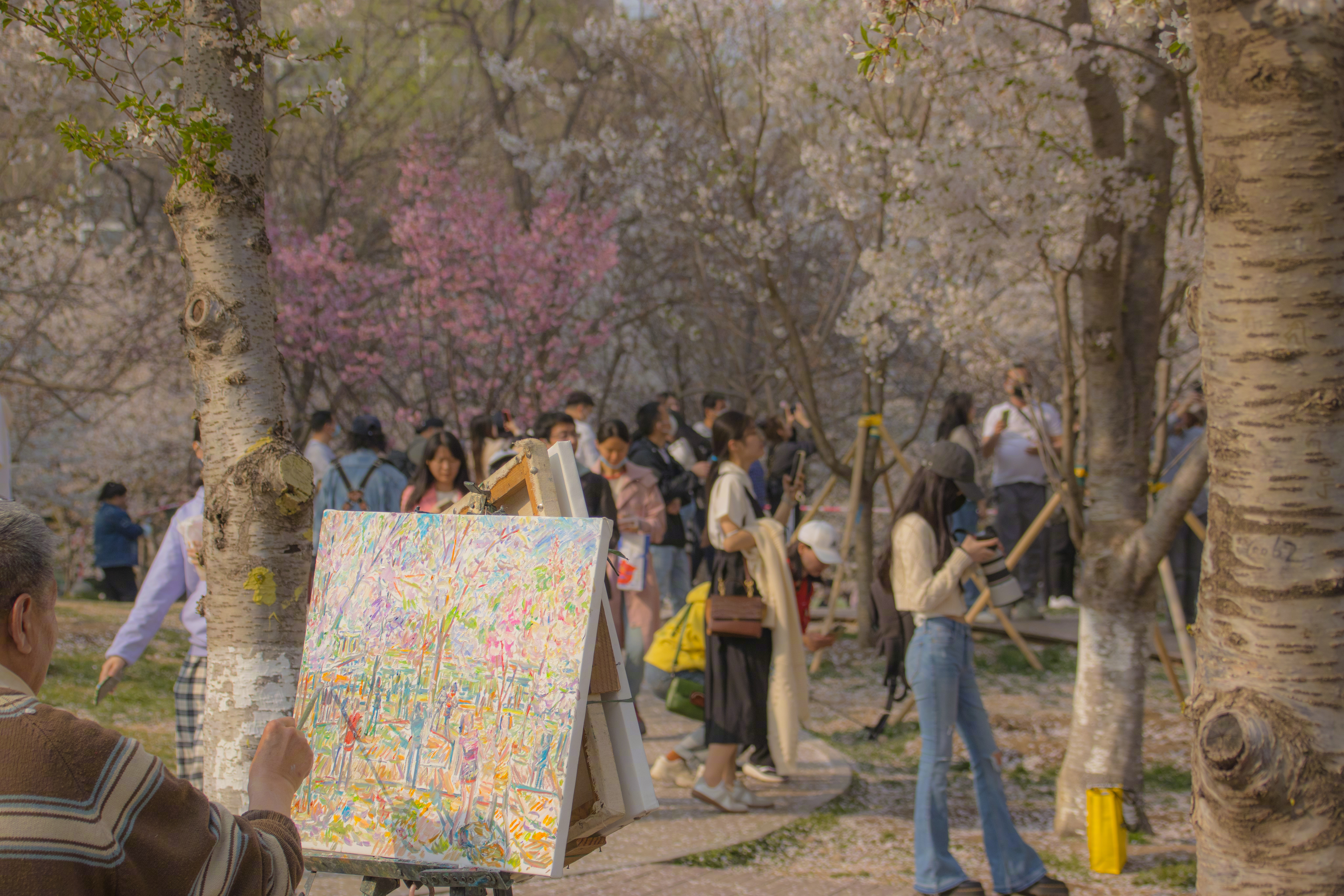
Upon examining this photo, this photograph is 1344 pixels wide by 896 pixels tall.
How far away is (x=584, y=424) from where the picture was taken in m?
9.11

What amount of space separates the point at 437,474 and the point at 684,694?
6.22 ft

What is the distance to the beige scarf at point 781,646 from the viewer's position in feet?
19.2

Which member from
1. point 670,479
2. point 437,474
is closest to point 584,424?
point 670,479

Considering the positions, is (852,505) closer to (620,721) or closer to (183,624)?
(183,624)

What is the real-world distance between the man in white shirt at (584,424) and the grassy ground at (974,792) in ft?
8.71

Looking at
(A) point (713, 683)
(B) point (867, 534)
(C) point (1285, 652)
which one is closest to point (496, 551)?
(C) point (1285, 652)

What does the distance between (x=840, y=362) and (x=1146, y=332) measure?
12.4 meters

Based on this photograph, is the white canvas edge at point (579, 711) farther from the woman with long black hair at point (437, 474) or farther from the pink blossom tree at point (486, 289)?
the pink blossom tree at point (486, 289)

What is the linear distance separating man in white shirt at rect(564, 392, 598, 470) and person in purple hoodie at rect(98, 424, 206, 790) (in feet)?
13.8

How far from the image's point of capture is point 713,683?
19.5 ft

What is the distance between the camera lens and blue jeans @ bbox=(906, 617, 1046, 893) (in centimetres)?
462

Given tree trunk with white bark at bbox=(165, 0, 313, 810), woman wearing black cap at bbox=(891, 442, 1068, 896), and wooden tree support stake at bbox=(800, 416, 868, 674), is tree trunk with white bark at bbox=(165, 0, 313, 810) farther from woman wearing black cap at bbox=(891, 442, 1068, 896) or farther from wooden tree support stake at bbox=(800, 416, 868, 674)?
wooden tree support stake at bbox=(800, 416, 868, 674)

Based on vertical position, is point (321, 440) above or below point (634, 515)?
above

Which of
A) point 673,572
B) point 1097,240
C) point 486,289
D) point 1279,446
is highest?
point 486,289
